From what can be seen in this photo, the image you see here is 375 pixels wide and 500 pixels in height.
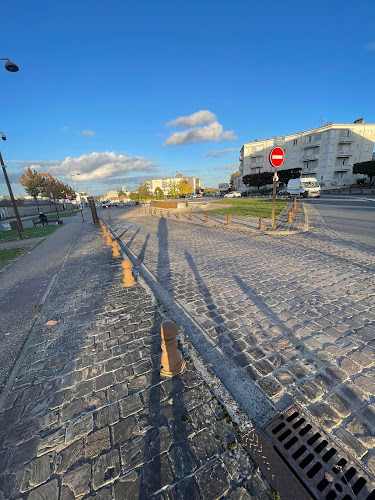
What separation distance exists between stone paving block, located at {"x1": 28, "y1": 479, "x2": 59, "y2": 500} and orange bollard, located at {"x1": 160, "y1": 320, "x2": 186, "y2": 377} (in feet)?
4.09

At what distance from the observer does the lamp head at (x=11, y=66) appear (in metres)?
9.01

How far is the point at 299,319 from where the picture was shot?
3.60 m

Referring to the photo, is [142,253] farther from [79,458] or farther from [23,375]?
[79,458]

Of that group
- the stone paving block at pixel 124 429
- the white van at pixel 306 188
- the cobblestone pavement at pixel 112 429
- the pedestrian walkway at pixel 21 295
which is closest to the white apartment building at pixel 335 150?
the white van at pixel 306 188

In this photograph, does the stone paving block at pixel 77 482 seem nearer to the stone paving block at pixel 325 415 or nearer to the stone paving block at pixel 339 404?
the stone paving block at pixel 325 415

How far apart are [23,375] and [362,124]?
6715 cm

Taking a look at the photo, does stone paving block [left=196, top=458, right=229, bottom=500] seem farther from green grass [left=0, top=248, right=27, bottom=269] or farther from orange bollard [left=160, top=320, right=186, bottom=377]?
green grass [left=0, top=248, right=27, bottom=269]

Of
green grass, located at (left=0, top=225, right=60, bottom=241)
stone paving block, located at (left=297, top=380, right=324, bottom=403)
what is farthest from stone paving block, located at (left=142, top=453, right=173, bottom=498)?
green grass, located at (left=0, top=225, right=60, bottom=241)

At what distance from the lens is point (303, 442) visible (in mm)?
1865

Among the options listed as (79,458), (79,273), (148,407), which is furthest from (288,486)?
(79,273)

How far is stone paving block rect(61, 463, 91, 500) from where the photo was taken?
5.17ft

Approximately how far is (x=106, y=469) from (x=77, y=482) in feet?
0.71

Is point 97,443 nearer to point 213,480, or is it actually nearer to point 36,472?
point 36,472

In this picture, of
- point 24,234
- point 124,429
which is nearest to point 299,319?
point 124,429
